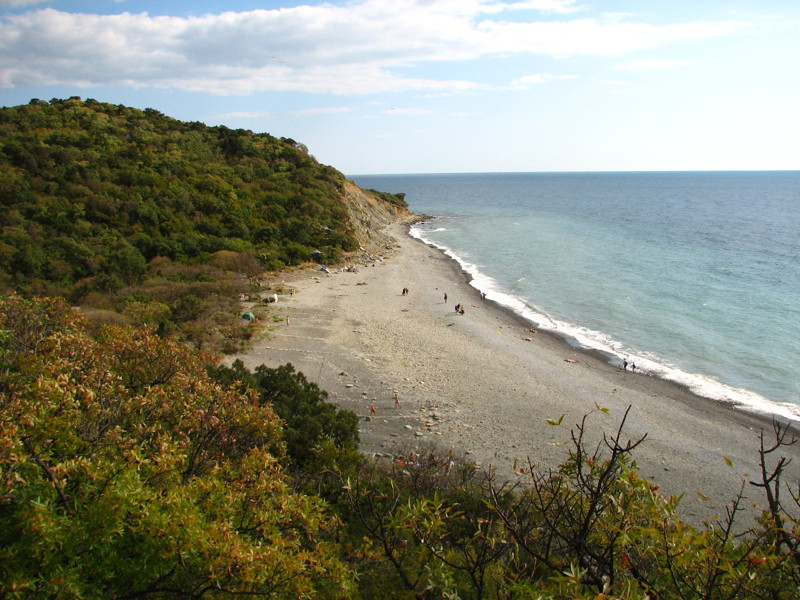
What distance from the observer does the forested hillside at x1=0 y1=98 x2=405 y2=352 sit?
25484 mm

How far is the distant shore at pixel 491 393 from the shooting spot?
1499 cm

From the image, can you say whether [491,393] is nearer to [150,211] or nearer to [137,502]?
[137,502]

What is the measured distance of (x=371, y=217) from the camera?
63062mm

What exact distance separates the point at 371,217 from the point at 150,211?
106 ft

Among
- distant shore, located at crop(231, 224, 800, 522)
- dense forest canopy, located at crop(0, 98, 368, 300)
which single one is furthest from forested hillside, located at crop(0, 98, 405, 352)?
distant shore, located at crop(231, 224, 800, 522)

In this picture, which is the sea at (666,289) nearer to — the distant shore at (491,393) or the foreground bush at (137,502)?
the distant shore at (491,393)

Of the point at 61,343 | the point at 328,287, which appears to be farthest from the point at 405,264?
the point at 61,343

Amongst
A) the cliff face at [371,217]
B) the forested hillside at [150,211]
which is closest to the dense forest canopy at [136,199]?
the forested hillside at [150,211]

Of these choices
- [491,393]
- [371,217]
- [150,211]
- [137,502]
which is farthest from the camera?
[371,217]

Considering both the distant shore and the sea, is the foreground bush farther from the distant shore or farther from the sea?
the sea

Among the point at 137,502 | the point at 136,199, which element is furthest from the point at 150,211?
the point at 137,502

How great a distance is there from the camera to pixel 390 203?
79750mm

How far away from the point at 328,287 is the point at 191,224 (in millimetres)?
11394

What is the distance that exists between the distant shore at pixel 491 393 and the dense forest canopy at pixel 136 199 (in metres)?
9.84
